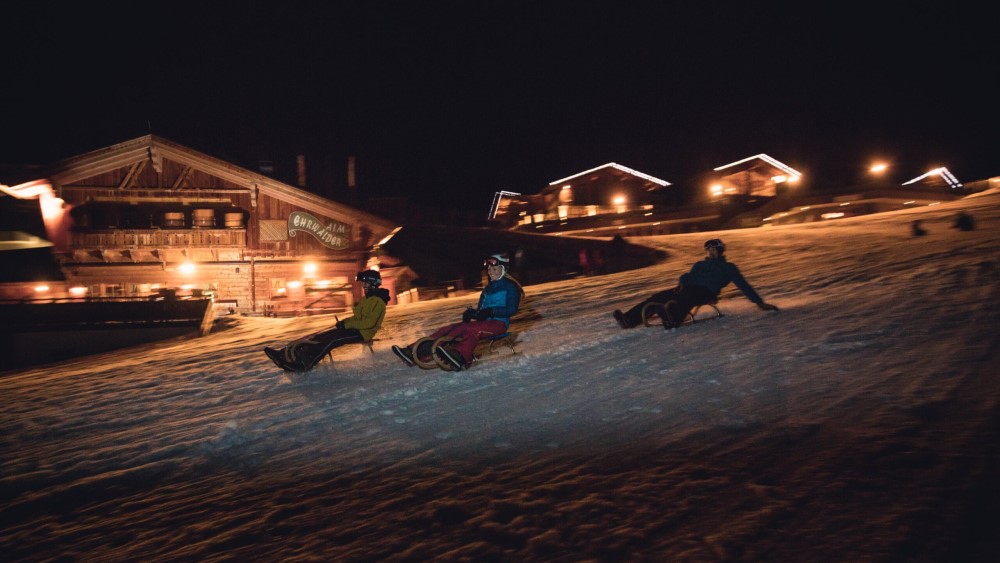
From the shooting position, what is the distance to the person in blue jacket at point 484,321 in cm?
712

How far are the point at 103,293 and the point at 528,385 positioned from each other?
22824 mm

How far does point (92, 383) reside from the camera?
29.4ft

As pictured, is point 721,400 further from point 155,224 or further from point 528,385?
point 155,224

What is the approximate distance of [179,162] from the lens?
21.7 m

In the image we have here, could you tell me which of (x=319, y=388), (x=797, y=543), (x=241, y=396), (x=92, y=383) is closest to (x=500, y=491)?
(x=797, y=543)

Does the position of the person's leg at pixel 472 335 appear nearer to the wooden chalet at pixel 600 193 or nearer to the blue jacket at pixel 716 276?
the blue jacket at pixel 716 276

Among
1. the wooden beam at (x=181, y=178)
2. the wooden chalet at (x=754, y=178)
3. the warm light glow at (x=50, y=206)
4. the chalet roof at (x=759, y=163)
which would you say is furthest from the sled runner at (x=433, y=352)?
the chalet roof at (x=759, y=163)

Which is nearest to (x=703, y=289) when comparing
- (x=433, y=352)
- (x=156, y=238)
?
(x=433, y=352)

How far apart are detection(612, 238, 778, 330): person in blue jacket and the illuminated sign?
16.9 meters

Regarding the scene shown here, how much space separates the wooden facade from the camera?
2125 centimetres

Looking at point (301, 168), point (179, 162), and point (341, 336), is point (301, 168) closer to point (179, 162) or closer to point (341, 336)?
point (179, 162)

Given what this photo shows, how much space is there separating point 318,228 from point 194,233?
4895mm

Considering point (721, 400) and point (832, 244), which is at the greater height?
point (832, 244)

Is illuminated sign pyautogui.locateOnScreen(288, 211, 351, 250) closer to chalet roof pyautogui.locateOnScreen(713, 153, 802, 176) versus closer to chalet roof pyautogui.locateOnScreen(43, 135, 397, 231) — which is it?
chalet roof pyautogui.locateOnScreen(43, 135, 397, 231)
